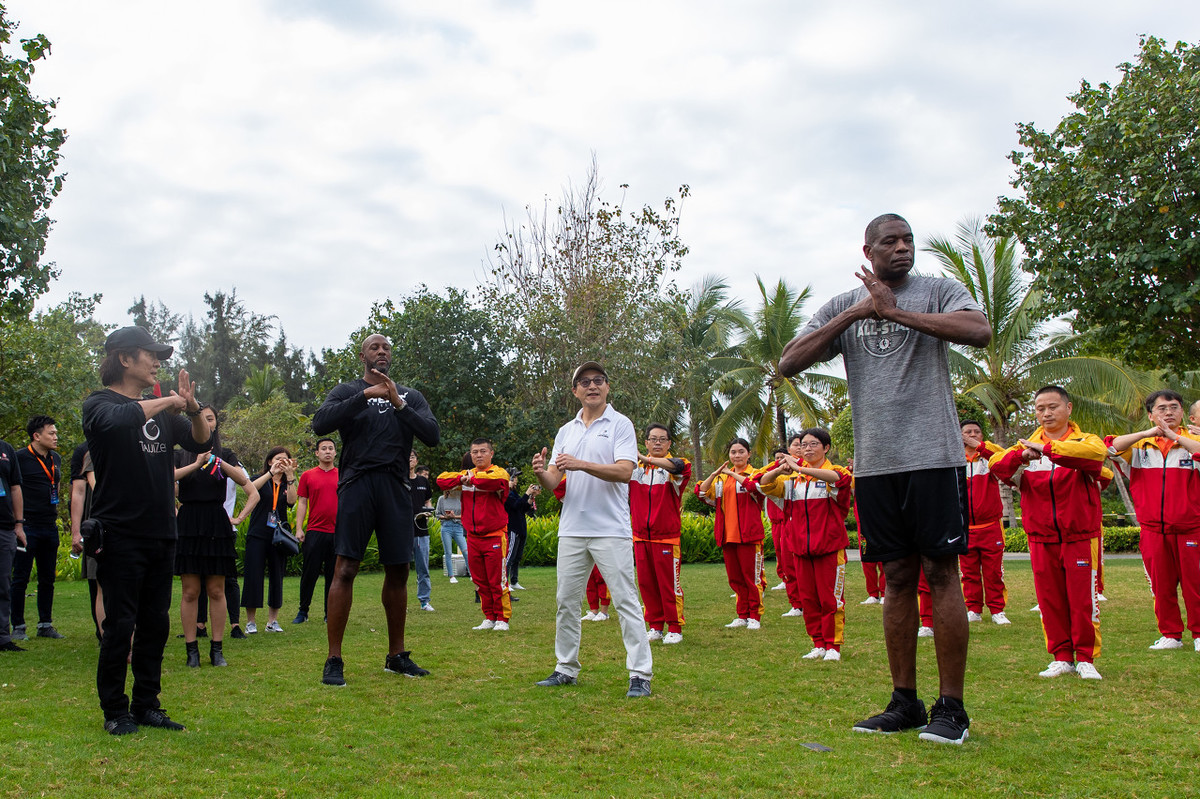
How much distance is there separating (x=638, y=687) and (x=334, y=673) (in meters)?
2.02

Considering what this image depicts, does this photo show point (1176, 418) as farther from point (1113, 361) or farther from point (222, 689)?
point (1113, 361)

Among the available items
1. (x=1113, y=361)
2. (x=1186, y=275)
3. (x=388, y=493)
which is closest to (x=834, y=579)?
(x=388, y=493)

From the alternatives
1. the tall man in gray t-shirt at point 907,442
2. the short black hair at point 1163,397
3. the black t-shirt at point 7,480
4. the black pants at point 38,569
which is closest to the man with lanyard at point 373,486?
the tall man in gray t-shirt at point 907,442

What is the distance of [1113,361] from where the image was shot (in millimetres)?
25672

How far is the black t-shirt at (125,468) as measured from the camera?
457 centimetres

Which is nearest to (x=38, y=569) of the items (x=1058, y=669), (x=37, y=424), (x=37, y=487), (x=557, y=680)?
(x=37, y=487)

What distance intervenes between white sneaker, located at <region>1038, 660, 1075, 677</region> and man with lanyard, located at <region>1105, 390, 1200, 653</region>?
1.67 metres

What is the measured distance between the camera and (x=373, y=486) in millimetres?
6055

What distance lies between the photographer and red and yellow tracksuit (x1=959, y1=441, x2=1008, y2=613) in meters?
9.21

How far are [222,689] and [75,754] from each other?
181 centimetres

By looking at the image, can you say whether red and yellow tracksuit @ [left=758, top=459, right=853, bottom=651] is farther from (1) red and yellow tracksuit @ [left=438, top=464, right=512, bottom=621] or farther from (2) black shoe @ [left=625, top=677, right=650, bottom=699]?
(1) red and yellow tracksuit @ [left=438, top=464, right=512, bottom=621]

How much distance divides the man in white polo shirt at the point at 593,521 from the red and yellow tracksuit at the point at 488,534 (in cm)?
360

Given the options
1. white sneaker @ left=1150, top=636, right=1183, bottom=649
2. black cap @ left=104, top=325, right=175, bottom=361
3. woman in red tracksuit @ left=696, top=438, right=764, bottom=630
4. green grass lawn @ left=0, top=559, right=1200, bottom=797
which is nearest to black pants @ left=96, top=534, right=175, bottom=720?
green grass lawn @ left=0, top=559, right=1200, bottom=797

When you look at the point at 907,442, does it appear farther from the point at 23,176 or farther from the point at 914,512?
the point at 23,176
